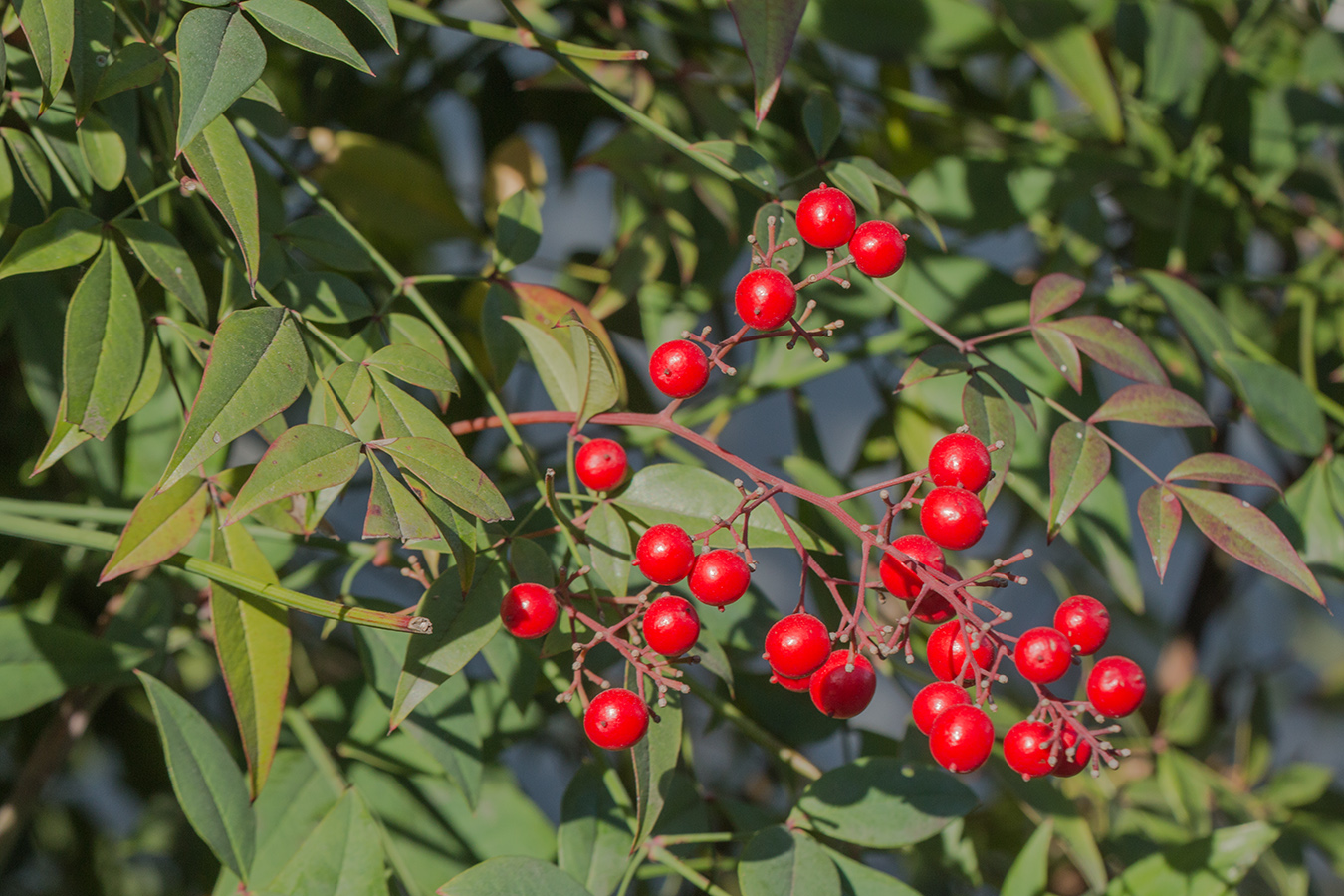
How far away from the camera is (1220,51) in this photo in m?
0.81

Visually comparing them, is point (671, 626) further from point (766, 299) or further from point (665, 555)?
point (766, 299)

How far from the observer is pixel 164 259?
432 mm

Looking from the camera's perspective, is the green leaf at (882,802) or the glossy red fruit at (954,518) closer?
the glossy red fruit at (954,518)

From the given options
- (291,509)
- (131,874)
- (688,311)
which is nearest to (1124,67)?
(688,311)

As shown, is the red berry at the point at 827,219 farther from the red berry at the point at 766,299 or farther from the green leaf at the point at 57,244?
the green leaf at the point at 57,244

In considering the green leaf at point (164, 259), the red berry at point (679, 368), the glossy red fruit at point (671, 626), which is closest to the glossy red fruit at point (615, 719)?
the glossy red fruit at point (671, 626)

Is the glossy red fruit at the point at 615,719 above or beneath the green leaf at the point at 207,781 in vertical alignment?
above

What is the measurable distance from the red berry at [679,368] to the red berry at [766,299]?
0.03 m

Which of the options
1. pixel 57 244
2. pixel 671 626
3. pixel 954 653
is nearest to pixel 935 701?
pixel 954 653

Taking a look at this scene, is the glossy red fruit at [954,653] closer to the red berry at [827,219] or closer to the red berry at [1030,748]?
the red berry at [1030,748]

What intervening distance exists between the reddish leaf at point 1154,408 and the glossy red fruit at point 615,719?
280 mm

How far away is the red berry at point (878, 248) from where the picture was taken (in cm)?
44

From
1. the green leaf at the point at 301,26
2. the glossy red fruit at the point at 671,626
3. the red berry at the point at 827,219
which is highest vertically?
the green leaf at the point at 301,26

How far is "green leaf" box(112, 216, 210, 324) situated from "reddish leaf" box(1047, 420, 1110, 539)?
0.39 m
